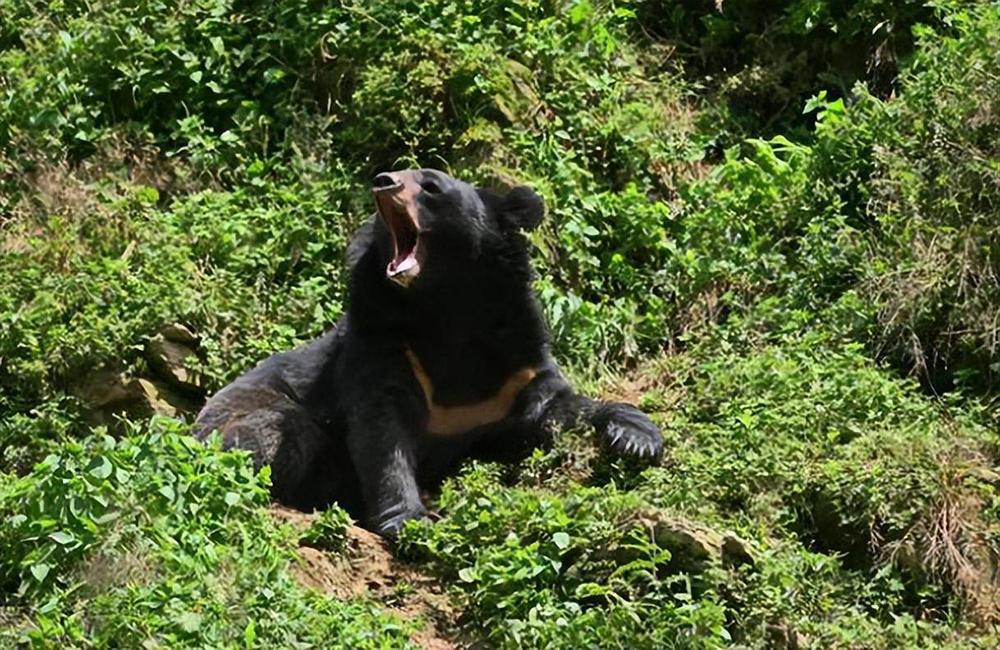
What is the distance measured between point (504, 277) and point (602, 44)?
288 centimetres

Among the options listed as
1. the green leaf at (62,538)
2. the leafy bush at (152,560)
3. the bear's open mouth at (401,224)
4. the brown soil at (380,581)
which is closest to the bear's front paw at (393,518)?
the brown soil at (380,581)

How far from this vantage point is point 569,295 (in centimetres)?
1032

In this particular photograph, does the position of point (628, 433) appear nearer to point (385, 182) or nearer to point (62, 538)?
point (385, 182)

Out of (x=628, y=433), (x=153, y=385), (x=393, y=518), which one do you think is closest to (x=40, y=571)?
(x=393, y=518)

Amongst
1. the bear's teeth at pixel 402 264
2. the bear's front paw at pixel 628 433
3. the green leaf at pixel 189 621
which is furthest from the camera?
the bear's teeth at pixel 402 264

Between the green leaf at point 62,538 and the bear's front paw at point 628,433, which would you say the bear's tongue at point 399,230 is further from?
the green leaf at point 62,538

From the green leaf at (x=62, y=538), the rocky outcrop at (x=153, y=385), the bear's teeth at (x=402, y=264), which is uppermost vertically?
the bear's teeth at (x=402, y=264)

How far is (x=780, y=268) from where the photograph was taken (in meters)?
10.4

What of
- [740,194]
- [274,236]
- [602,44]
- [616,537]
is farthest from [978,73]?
[616,537]

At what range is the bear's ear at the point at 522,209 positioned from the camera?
9.47 m

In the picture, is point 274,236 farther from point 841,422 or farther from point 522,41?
point 841,422

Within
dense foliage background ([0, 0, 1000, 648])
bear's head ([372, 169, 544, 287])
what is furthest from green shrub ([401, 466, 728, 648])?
bear's head ([372, 169, 544, 287])

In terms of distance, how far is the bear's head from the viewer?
923 cm

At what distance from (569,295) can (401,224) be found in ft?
4.20
